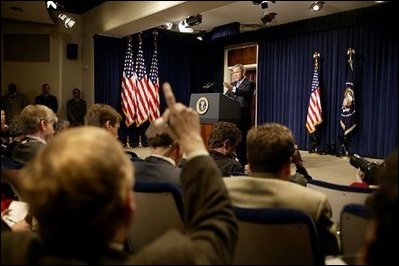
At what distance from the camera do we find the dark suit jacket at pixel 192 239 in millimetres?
711

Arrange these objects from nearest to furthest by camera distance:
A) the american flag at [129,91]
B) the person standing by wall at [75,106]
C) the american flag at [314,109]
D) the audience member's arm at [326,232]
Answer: the audience member's arm at [326,232] < the person standing by wall at [75,106] < the american flag at [129,91] < the american flag at [314,109]

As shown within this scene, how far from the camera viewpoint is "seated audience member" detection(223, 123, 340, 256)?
4.20 ft

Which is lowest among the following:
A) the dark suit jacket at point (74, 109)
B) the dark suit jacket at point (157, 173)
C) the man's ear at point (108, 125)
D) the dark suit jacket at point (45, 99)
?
the dark suit jacket at point (157, 173)

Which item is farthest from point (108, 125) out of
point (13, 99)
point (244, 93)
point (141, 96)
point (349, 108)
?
point (349, 108)

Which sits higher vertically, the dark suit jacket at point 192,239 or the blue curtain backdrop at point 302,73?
the blue curtain backdrop at point 302,73

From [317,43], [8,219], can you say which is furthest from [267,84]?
[8,219]

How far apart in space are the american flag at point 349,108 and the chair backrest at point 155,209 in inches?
232

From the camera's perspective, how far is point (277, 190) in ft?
4.32

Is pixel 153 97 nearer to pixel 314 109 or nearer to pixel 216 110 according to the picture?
pixel 216 110

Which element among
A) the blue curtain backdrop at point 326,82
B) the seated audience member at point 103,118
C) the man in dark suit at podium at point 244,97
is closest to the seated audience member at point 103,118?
the seated audience member at point 103,118

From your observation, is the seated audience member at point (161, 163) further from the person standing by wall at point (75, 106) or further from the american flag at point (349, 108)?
the american flag at point (349, 108)

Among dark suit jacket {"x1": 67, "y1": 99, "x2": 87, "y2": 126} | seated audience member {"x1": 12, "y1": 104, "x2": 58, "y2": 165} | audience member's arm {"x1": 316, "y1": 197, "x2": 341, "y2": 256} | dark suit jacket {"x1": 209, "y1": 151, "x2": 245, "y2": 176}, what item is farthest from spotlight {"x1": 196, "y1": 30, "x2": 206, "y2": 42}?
audience member's arm {"x1": 316, "y1": 197, "x2": 341, "y2": 256}

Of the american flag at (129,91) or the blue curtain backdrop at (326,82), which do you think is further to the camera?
the blue curtain backdrop at (326,82)

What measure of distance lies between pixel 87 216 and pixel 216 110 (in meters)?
4.40
